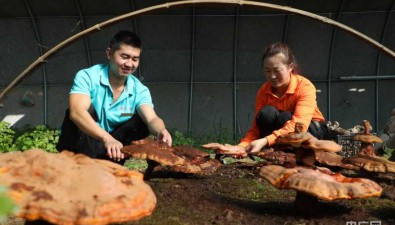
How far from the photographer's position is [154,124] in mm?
5125

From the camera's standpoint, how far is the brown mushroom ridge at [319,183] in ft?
9.96

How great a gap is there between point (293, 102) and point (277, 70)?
0.51 meters

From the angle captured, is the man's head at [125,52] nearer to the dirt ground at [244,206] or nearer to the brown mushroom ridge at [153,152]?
the brown mushroom ridge at [153,152]

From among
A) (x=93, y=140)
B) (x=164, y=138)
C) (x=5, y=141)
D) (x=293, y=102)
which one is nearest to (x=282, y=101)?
(x=293, y=102)

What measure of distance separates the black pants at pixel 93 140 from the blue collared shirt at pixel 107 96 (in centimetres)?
8

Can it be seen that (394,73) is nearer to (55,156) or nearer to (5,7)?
(5,7)

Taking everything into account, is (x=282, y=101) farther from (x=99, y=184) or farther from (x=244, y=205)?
(x=99, y=184)

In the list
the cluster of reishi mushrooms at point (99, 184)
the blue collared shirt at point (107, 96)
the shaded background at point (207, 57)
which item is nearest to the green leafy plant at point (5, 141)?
the shaded background at point (207, 57)

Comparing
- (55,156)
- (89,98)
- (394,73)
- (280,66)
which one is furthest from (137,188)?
(394,73)

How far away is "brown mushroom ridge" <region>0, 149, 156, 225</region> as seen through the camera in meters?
2.22

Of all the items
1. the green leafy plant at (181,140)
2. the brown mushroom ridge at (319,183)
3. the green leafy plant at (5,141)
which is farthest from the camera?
the green leafy plant at (181,140)

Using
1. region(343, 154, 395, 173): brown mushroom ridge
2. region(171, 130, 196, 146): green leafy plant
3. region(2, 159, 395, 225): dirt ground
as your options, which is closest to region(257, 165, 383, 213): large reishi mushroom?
region(2, 159, 395, 225): dirt ground

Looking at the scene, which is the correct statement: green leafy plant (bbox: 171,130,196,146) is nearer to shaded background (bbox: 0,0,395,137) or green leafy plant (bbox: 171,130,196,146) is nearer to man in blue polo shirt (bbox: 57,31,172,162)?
shaded background (bbox: 0,0,395,137)

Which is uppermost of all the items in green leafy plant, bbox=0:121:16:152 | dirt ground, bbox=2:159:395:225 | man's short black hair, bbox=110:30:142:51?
man's short black hair, bbox=110:30:142:51
